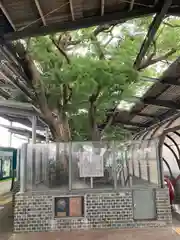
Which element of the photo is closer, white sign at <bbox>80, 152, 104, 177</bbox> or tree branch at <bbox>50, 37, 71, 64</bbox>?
white sign at <bbox>80, 152, 104, 177</bbox>

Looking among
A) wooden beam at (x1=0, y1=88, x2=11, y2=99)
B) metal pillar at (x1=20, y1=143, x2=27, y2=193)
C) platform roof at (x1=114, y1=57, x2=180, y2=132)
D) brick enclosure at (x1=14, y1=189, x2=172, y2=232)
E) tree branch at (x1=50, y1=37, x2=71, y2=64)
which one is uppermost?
tree branch at (x1=50, y1=37, x2=71, y2=64)

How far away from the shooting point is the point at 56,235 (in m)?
6.97

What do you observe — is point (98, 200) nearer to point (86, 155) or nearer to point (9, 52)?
point (86, 155)

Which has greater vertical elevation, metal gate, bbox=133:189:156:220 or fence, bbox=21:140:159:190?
fence, bbox=21:140:159:190

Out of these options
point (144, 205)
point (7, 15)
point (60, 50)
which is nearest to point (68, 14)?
point (7, 15)

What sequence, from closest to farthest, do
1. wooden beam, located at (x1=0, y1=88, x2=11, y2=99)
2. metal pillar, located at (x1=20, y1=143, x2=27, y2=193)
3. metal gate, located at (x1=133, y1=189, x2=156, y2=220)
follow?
metal gate, located at (x1=133, y1=189, x2=156, y2=220)
metal pillar, located at (x1=20, y1=143, x2=27, y2=193)
wooden beam, located at (x1=0, y1=88, x2=11, y2=99)

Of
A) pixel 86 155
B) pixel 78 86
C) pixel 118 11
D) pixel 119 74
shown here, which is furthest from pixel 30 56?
pixel 118 11

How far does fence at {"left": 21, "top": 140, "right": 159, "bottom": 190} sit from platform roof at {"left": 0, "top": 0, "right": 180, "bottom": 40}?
3765 millimetres

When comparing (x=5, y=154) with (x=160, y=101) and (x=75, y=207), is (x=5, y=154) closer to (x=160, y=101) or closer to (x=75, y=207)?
(x=75, y=207)

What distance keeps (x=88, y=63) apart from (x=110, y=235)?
4.69 metres

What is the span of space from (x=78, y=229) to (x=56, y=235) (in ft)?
2.12

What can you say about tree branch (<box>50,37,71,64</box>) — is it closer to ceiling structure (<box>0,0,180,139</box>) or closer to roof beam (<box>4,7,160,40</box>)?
ceiling structure (<box>0,0,180,139</box>)

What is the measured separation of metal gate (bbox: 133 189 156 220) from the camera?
755 cm

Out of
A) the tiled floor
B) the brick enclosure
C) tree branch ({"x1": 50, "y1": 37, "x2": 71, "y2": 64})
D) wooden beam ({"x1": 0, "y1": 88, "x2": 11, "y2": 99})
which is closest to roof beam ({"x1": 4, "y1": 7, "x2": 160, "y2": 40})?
tree branch ({"x1": 50, "y1": 37, "x2": 71, "y2": 64})
